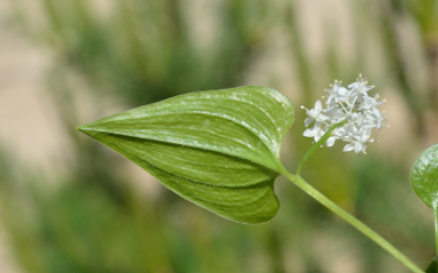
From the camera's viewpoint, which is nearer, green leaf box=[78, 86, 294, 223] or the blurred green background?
green leaf box=[78, 86, 294, 223]

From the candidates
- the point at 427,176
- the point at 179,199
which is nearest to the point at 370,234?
the point at 427,176

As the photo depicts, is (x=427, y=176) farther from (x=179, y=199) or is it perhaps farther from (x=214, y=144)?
(x=179, y=199)

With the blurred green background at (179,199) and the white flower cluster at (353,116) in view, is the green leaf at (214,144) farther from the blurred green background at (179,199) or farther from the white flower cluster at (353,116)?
the blurred green background at (179,199)

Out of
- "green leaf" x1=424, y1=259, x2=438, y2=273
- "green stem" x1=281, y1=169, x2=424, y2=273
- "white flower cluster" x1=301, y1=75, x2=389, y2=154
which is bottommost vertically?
"green leaf" x1=424, y1=259, x2=438, y2=273

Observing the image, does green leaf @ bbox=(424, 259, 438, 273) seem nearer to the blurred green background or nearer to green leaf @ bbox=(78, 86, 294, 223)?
green leaf @ bbox=(78, 86, 294, 223)

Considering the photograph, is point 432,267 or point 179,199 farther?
point 179,199

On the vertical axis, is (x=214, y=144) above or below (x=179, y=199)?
above

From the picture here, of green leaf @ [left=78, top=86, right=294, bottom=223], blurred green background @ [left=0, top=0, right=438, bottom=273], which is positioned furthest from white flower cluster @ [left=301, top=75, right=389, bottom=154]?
blurred green background @ [left=0, top=0, right=438, bottom=273]

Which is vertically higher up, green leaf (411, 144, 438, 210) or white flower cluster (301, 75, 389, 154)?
white flower cluster (301, 75, 389, 154)
